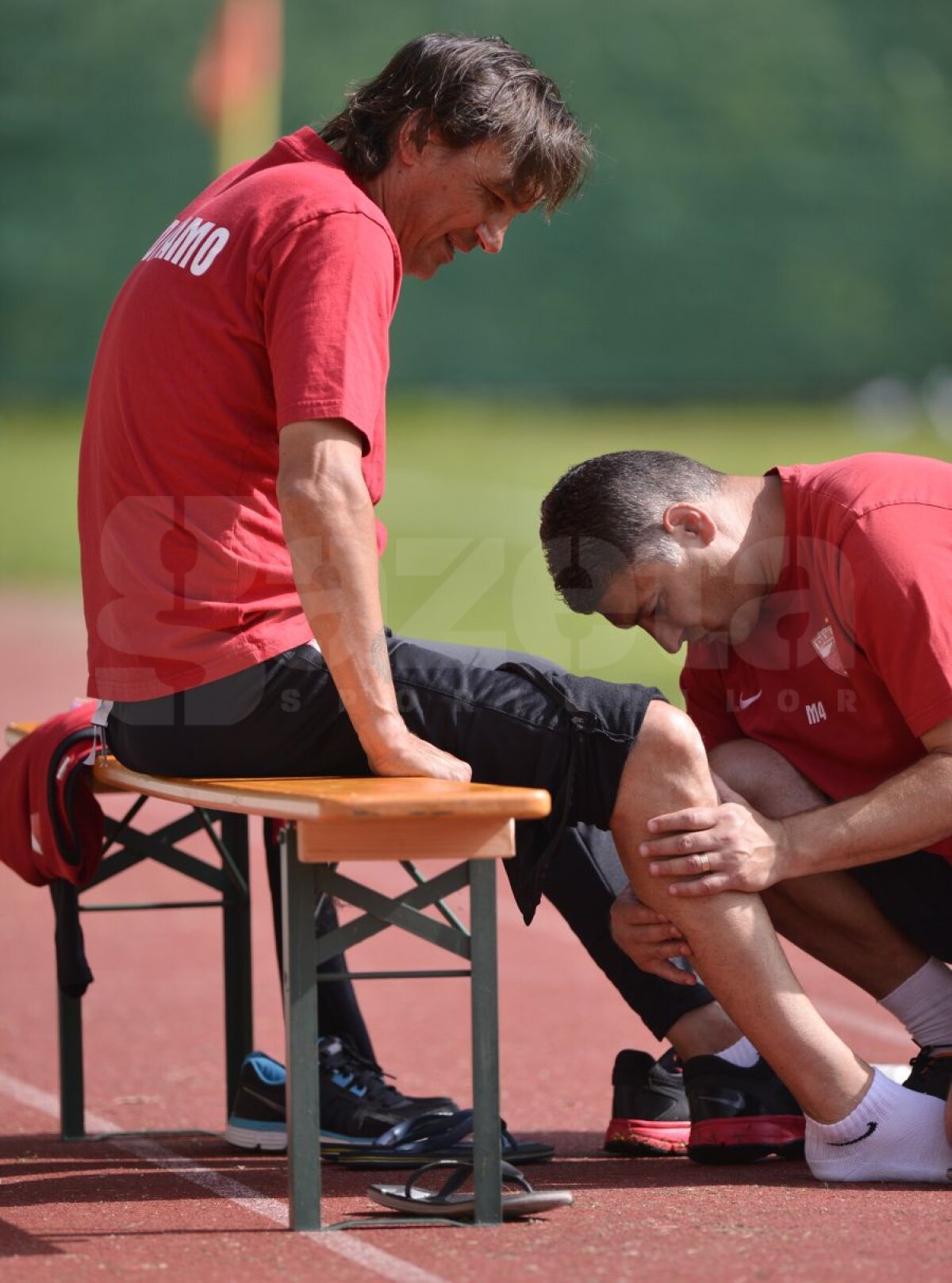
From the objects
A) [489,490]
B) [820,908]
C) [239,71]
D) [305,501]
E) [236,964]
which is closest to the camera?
[305,501]

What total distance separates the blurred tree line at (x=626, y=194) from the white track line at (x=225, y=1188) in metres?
26.0

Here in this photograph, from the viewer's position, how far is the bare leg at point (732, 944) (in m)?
3.13

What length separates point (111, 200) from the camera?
31.4 m

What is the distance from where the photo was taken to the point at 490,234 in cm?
353

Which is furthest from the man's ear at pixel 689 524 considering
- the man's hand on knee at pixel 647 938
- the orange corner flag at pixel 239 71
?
the orange corner flag at pixel 239 71

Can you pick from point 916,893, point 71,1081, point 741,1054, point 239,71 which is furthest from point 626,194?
A: point 741,1054


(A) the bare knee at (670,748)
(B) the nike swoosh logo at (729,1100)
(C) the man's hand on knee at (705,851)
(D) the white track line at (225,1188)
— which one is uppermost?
(A) the bare knee at (670,748)

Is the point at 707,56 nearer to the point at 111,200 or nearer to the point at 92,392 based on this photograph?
the point at 111,200

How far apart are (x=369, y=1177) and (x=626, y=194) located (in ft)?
102

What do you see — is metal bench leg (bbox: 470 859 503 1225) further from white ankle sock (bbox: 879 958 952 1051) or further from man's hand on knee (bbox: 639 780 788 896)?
white ankle sock (bbox: 879 958 952 1051)

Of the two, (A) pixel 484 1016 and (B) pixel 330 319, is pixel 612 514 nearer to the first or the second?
(B) pixel 330 319

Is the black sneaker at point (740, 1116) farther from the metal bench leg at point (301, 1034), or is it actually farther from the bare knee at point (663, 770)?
the metal bench leg at point (301, 1034)

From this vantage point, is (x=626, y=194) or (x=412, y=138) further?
(x=626, y=194)

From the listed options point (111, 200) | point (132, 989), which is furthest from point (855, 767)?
point (111, 200)
